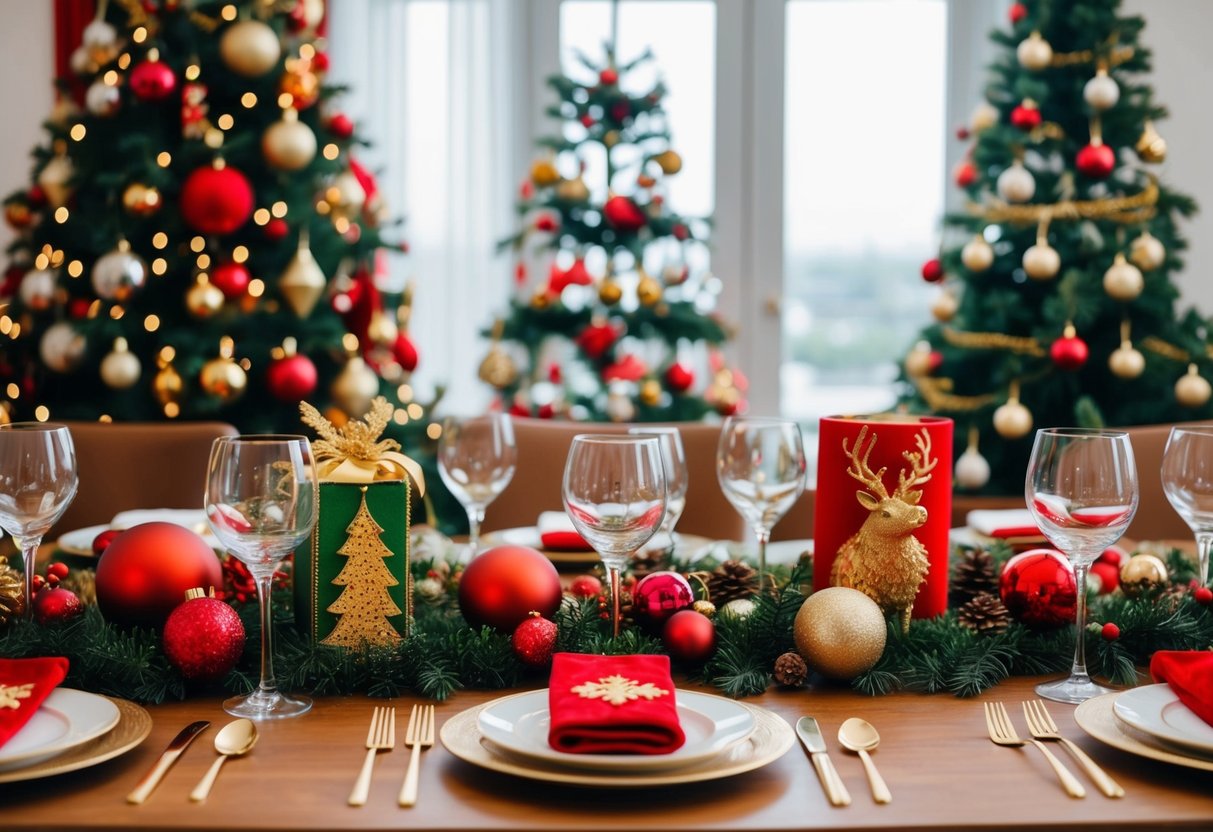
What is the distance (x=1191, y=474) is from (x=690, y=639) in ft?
1.68

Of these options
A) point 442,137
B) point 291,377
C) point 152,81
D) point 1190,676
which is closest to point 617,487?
point 1190,676

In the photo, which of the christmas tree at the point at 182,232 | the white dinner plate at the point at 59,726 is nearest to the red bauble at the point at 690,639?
the white dinner plate at the point at 59,726

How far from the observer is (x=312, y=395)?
321 cm

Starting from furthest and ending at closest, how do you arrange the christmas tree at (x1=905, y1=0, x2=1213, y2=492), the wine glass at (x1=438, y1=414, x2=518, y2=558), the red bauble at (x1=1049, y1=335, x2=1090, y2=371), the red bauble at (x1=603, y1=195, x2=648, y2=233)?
1. the red bauble at (x1=603, y1=195, x2=648, y2=233)
2. the christmas tree at (x1=905, y1=0, x2=1213, y2=492)
3. the red bauble at (x1=1049, y1=335, x2=1090, y2=371)
4. the wine glass at (x1=438, y1=414, x2=518, y2=558)

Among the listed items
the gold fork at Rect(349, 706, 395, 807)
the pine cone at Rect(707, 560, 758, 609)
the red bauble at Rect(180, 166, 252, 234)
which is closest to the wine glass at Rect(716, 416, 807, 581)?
the pine cone at Rect(707, 560, 758, 609)

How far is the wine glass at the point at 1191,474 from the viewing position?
109cm

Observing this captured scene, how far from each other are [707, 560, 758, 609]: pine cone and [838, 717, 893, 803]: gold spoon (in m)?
0.29

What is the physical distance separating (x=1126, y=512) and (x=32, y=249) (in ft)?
9.60

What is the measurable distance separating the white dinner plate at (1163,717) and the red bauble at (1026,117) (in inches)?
105

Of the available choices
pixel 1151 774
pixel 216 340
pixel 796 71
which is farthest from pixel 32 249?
pixel 1151 774

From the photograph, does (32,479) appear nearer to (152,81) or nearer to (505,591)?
(505,591)

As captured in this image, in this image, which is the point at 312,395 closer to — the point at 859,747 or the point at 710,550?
the point at 710,550

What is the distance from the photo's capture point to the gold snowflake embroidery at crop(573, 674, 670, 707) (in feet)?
2.68

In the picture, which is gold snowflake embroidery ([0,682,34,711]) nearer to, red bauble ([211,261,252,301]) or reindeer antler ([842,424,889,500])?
reindeer antler ([842,424,889,500])
